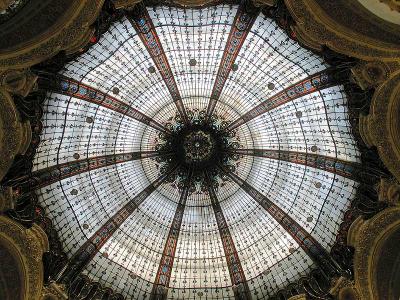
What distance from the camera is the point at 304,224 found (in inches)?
843

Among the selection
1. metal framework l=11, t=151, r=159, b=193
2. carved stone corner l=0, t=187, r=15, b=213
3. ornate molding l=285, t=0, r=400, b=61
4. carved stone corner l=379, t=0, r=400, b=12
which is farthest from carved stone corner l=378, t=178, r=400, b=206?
carved stone corner l=0, t=187, r=15, b=213

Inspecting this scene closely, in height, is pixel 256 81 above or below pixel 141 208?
above

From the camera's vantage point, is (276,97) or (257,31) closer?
(257,31)

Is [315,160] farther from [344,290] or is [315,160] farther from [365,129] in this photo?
[344,290]

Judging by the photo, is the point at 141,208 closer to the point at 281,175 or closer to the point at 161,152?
the point at 161,152

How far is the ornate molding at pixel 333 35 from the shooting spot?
1500 centimetres

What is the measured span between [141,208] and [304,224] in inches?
365

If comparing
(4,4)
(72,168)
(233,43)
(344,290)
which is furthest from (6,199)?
(344,290)

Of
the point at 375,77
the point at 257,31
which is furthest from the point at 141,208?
the point at 375,77

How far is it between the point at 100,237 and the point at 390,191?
14667 millimetres

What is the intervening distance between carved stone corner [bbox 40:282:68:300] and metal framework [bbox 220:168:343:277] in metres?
10.8

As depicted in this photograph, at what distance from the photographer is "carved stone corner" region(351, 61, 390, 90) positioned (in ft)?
50.0

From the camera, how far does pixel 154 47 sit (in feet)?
63.5

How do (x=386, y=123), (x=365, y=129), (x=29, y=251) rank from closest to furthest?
(x=386, y=123), (x=365, y=129), (x=29, y=251)
